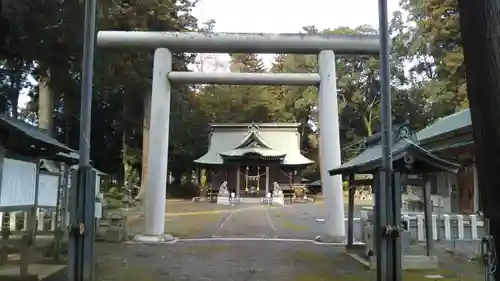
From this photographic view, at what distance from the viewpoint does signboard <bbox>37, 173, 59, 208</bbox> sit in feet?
31.7

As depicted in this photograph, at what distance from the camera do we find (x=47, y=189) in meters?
10.1

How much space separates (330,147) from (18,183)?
8961 millimetres

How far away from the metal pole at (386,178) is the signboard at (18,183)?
5.15m

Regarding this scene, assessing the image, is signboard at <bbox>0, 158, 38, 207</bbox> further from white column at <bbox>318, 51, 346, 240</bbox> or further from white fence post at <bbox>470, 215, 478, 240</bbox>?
white fence post at <bbox>470, 215, 478, 240</bbox>

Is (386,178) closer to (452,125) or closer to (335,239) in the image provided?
(335,239)

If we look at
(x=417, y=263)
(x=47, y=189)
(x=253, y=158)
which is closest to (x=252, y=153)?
(x=253, y=158)

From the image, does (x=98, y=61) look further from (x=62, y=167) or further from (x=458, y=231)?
(x=458, y=231)

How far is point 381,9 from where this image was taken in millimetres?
6859

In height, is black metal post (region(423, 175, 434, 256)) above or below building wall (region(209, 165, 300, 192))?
below

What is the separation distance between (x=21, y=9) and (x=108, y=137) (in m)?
28.1

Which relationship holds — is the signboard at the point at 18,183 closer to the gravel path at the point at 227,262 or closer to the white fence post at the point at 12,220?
the gravel path at the point at 227,262

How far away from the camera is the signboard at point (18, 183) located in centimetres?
722

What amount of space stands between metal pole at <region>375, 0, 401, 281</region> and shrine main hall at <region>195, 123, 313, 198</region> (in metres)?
30.5

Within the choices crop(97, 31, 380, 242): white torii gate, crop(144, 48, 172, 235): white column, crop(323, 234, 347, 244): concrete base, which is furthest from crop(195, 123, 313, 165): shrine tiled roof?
crop(323, 234, 347, 244): concrete base
